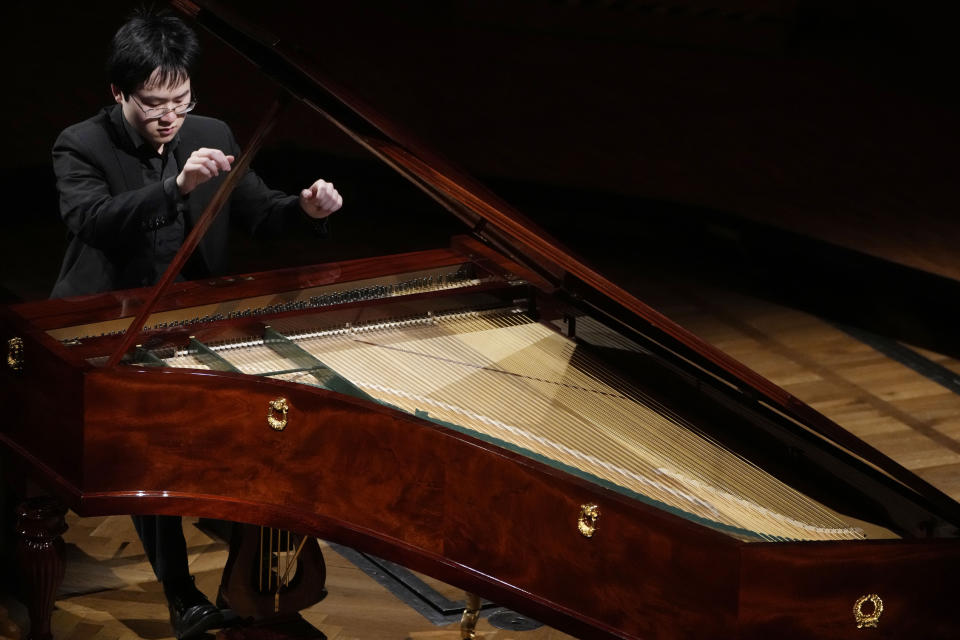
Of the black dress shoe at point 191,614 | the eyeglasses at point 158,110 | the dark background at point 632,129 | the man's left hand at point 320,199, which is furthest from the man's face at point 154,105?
the dark background at point 632,129

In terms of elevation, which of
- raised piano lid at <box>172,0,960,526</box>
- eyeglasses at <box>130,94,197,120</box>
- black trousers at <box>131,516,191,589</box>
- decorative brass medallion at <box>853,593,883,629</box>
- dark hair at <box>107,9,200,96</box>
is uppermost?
dark hair at <box>107,9,200,96</box>

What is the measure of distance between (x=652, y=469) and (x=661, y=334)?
0.69 feet

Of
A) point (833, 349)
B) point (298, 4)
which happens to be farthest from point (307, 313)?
point (298, 4)

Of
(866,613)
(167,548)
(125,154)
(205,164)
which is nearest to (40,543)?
(167,548)

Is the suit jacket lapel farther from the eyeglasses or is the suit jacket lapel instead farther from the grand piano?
the grand piano

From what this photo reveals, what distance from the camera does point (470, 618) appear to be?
2855 mm

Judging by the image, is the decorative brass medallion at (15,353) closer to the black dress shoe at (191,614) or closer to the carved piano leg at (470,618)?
the black dress shoe at (191,614)

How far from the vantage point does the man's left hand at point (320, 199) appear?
2.78 m

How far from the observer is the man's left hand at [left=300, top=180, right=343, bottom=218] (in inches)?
109

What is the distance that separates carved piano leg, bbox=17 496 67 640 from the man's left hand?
2.37 feet

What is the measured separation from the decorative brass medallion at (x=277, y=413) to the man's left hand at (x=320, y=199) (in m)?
0.60

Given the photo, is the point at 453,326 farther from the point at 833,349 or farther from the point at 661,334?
the point at 833,349

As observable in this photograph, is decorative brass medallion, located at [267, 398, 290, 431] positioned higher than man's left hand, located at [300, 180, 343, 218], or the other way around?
man's left hand, located at [300, 180, 343, 218]

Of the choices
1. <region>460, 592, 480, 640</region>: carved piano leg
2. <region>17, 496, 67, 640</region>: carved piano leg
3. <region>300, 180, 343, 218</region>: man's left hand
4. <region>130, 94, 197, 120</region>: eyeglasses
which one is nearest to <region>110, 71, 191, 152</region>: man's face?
<region>130, 94, 197, 120</region>: eyeglasses
